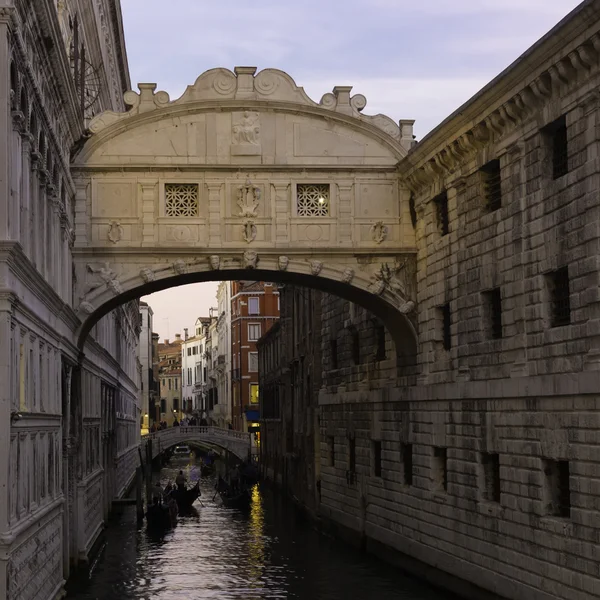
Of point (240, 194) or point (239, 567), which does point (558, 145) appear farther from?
point (239, 567)

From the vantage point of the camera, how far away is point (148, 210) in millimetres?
20766

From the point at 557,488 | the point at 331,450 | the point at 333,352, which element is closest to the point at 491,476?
the point at 557,488

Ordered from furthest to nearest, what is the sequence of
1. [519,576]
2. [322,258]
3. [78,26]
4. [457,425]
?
[78,26]
[322,258]
[457,425]
[519,576]

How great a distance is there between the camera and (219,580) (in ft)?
71.3

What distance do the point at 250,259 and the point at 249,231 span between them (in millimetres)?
504

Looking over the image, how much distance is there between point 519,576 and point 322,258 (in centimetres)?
720

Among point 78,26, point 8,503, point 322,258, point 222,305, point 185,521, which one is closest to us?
point 8,503

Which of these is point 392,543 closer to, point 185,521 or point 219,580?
point 219,580

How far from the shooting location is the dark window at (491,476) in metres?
17.2

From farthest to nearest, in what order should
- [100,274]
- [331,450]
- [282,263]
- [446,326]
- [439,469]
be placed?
[331,450] < [282,263] < [100,274] < [446,326] < [439,469]

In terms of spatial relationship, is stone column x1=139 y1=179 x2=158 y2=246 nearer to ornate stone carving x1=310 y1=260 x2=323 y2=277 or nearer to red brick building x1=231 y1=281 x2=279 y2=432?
ornate stone carving x1=310 y1=260 x2=323 y2=277

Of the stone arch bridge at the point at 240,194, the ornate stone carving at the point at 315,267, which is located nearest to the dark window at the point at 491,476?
the stone arch bridge at the point at 240,194

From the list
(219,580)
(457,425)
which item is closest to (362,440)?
(219,580)

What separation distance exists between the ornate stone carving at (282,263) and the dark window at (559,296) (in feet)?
20.7
